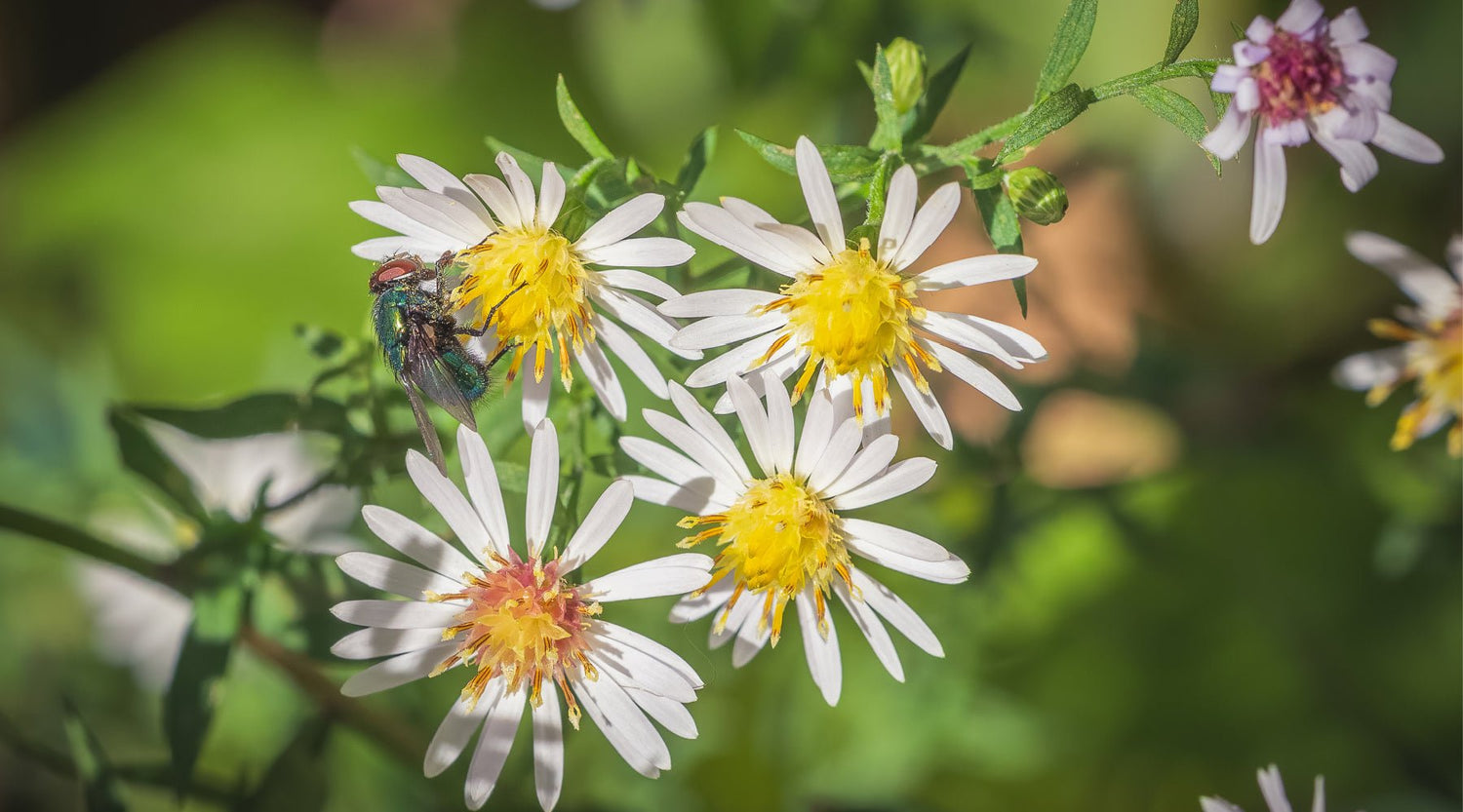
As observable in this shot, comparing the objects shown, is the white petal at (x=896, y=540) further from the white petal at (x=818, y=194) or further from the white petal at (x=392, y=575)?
the white petal at (x=392, y=575)

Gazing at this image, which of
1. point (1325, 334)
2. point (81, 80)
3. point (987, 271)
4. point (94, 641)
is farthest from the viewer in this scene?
point (81, 80)

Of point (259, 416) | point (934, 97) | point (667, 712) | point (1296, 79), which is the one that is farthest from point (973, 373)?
point (259, 416)

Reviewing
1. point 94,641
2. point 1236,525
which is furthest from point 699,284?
point 94,641

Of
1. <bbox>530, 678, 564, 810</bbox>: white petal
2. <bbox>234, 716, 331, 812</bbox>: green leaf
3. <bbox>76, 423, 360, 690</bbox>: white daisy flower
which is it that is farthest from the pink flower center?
<bbox>76, 423, 360, 690</bbox>: white daisy flower

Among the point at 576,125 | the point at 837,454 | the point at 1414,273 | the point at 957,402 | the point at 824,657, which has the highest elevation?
the point at 957,402

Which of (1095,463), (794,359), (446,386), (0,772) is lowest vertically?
(0,772)

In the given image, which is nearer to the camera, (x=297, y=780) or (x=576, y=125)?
(x=576, y=125)

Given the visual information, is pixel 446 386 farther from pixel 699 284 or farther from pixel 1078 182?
pixel 1078 182

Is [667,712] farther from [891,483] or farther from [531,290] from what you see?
[531,290]
